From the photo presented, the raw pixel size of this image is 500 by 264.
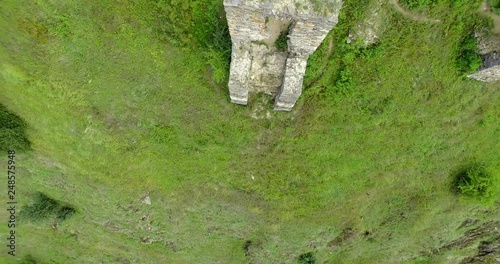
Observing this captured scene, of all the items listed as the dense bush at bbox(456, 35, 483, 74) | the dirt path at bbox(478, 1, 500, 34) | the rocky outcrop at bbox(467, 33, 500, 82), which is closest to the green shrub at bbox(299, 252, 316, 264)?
the dense bush at bbox(456, 35, 483, 74)

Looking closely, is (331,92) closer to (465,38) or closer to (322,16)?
(322,16)

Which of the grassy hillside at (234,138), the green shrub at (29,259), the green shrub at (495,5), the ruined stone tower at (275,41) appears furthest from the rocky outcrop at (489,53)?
the green shrub at (29,259)

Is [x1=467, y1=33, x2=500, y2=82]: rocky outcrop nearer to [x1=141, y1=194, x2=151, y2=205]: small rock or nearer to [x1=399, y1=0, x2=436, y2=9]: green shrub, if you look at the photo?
[x1=399, y1=0, x2=436, y2=9]: green shrub

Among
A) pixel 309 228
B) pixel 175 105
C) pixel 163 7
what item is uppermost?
pixel 163 7

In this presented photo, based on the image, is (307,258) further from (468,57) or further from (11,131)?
(11,131)

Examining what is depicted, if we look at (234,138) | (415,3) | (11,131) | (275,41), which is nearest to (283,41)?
(275,41)

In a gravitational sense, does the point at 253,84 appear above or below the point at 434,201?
above

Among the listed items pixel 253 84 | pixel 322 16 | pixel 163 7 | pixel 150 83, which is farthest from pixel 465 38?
pixel 150 83
